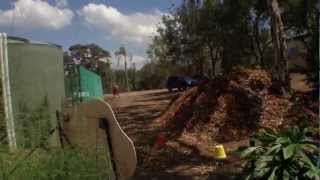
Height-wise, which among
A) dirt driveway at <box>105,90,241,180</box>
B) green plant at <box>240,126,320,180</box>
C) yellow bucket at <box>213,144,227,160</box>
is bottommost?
dirt driveway at <box>105,90,241,180</box>

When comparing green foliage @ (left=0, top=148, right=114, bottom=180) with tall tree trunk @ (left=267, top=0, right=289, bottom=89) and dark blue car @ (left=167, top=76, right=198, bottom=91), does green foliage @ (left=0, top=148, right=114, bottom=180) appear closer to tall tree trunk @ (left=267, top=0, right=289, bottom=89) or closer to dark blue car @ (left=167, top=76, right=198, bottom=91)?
tall tree trunk @ (left=267, top=0, right=289, bottom=89)

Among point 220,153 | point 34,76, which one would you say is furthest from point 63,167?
point 34,76

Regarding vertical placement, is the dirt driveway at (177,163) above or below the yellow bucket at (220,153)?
below

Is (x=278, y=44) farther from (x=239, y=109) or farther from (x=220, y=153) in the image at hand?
(x=220, y=153)

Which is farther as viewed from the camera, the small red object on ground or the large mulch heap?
the large mulch heap

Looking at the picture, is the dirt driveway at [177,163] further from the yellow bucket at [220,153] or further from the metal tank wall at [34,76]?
the metal tank wall at [34,76]

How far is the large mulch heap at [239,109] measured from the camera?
38.8ft

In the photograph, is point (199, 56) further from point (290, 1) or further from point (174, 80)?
point (290, 1)

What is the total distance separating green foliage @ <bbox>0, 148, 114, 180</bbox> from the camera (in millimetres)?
5398

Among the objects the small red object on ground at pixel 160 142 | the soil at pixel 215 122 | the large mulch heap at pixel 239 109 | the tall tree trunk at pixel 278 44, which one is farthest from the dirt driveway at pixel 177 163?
the tall tree trunk at pixel 278 44

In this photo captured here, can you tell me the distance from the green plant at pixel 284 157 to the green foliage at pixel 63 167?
188 cm

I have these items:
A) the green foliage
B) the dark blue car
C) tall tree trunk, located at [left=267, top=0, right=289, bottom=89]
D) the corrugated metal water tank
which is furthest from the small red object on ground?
the dark blue car

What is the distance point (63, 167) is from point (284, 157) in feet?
7.70

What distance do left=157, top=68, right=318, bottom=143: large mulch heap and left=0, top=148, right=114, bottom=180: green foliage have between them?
Answer: 6127 mm
